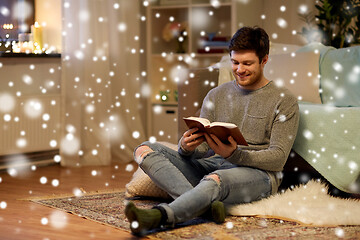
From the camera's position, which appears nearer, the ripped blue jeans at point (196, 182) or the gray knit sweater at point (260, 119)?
the ripped blue jeans at point (196, 182)

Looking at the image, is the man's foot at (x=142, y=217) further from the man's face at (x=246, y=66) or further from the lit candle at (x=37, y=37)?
the lit candle at (x=37, y=37)

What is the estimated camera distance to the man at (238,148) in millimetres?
2377

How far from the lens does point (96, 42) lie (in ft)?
13.7

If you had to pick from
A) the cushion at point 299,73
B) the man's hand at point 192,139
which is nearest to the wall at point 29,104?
the cushion at point 299,73

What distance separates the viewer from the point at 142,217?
83.3 inches

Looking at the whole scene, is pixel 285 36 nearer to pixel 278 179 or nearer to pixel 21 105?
pixel 21 105

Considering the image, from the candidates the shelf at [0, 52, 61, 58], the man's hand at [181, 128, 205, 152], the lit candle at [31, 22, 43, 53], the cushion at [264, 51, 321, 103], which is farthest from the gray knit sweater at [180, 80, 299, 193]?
the lit candle at [31, 22, 43, 53]

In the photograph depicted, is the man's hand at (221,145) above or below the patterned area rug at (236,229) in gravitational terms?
above

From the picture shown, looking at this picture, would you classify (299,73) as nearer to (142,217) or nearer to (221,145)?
(221,145)

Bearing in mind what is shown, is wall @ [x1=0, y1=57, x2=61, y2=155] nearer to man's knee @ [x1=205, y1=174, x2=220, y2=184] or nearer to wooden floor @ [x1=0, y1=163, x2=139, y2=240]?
wooden floor @ [x1=0, y1=163, x2=139, y2=240]

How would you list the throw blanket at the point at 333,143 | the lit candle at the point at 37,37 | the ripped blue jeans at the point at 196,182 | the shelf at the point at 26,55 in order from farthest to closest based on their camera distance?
1. the lit candle at the point at 37,37
2. the shelf at the point at 26,55
3. the throw blanket at the point at 333,143
4. the ripped blue jeans at the point at 196,182

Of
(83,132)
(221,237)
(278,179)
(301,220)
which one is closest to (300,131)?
(278,179)

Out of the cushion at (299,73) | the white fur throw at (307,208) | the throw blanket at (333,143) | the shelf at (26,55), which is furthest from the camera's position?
the shelf at (26,55)

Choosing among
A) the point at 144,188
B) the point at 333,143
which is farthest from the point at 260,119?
the point at 144,188
